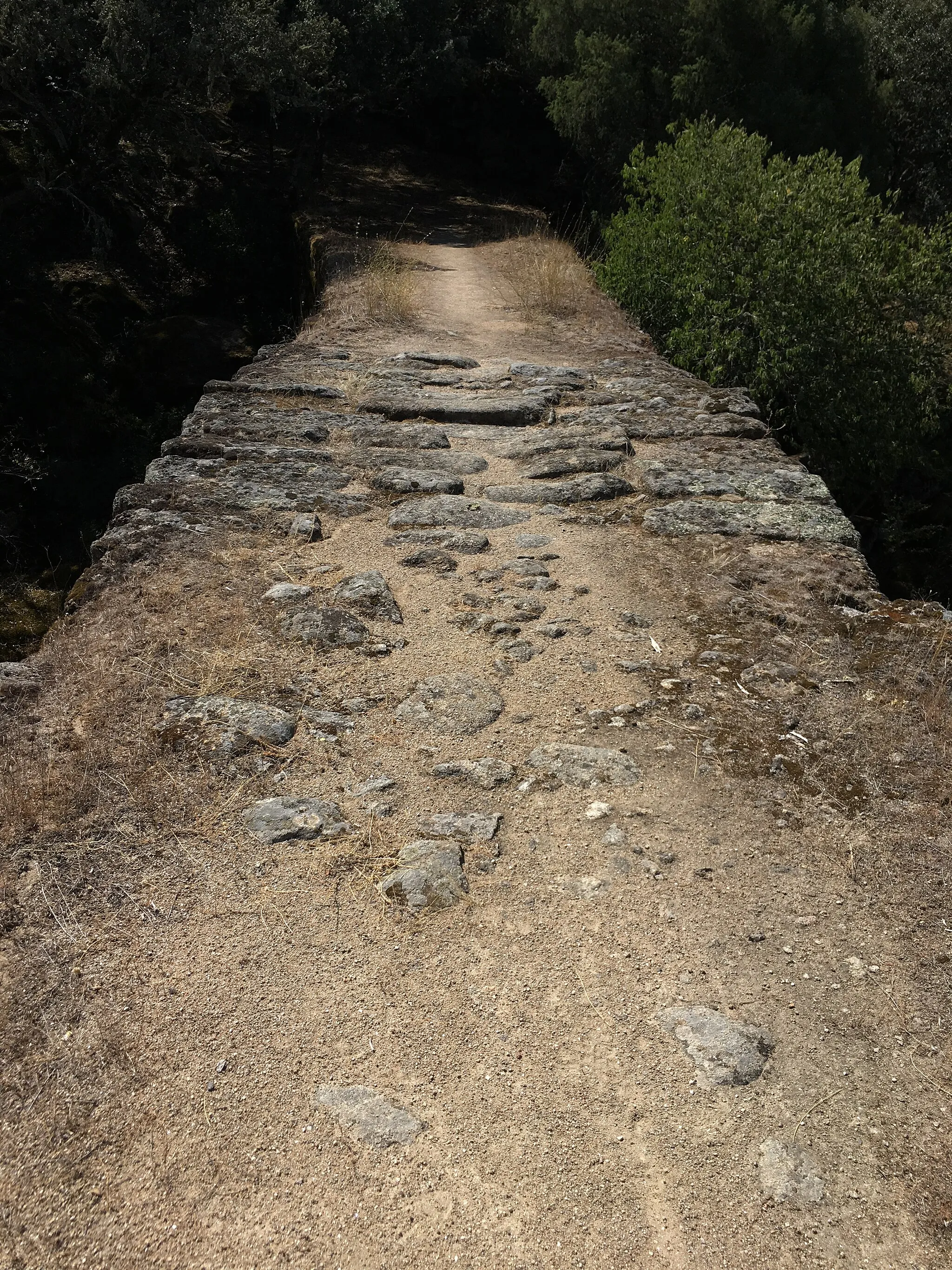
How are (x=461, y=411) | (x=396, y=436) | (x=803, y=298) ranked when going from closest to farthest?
(x=396, y=436), (x=461, y=411), (x=803, y=298)

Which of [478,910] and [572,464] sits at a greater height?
[572,464]

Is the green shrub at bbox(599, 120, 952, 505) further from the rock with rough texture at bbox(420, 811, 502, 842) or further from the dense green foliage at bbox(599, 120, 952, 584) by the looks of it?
the rock with rough texture at bbox(420, 811, 502, 842)

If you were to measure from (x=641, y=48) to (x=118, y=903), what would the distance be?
15.1m

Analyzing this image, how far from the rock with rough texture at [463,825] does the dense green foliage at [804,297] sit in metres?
6.10

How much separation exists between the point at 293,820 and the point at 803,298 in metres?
7.09

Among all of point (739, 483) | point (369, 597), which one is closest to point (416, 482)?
point (369, 597)

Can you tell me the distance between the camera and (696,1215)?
1795 mm

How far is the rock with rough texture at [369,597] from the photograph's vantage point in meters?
3.77

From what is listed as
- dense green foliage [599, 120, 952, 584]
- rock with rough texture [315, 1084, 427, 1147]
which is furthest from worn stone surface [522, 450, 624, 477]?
rock with rough texture [315, 1084, 427, 1147]

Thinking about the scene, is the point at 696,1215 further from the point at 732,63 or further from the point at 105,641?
the point at 732,63

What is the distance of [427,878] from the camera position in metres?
2.54

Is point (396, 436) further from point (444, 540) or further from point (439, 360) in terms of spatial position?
point (439, 360)

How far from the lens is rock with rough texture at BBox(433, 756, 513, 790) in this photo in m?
2.91

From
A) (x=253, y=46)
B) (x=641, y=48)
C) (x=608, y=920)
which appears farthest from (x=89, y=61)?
(x=608, y=920)
